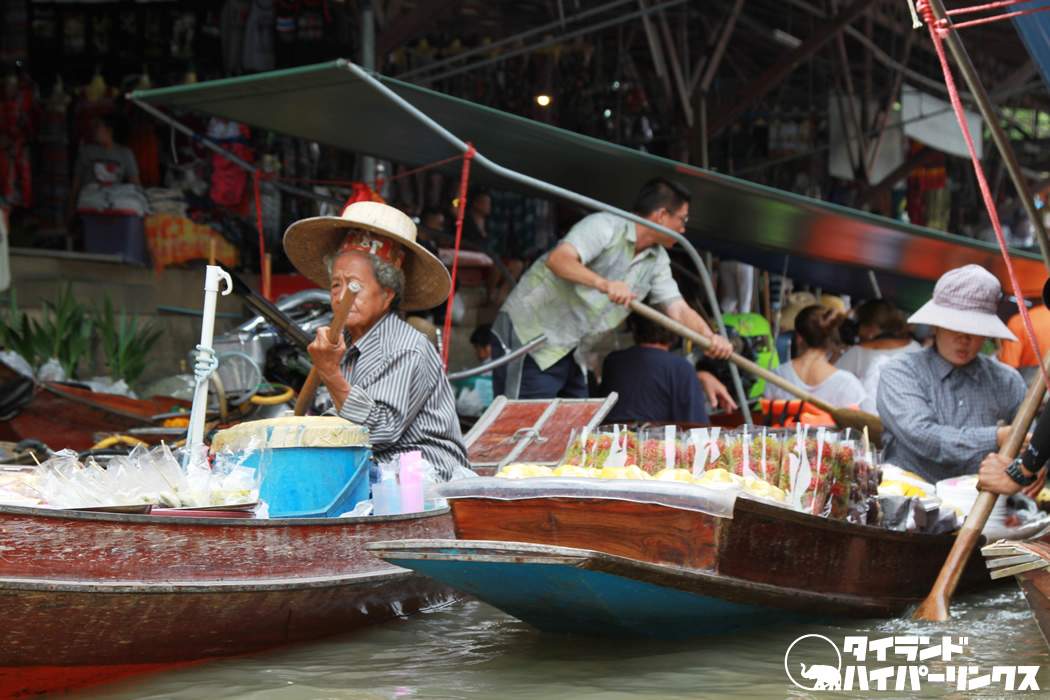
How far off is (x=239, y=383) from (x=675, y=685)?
2.70 m

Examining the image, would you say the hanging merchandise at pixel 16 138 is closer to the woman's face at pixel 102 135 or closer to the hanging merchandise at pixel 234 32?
the woman's face at pixel 102 135

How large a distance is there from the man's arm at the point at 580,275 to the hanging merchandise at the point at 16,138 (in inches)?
188

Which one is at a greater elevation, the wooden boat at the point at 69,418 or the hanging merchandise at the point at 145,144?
the hanging merchandise at the point at 145,144

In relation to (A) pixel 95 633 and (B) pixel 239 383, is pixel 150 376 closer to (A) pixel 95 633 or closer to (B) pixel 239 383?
(B) pixel 239 383

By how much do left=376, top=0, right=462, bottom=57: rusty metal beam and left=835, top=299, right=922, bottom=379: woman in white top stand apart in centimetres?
330

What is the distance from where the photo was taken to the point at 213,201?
779cm

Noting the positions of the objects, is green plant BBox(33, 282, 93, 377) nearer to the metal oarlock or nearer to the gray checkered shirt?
the metal oarlock

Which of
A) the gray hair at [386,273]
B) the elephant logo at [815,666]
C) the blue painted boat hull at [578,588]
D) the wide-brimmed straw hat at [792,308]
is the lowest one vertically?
the elephant logo at [815,666]

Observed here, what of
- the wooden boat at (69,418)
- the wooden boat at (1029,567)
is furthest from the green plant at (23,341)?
the wooden boat at (1029,567)

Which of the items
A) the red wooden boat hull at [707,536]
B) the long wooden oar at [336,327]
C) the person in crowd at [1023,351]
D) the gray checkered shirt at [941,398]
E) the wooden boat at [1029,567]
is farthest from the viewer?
the person in crowd at [1023,351]

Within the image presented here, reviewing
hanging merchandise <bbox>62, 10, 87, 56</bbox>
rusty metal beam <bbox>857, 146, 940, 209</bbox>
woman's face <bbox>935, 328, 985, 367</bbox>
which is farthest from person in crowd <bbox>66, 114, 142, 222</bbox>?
rusty metal beam <bbox>857, 146, 940, 209</bbox>

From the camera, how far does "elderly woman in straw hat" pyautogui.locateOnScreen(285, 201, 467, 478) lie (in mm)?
3320

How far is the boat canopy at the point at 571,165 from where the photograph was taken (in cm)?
405

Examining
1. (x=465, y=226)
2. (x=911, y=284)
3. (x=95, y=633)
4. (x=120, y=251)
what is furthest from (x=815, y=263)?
(x=95, y=633)
